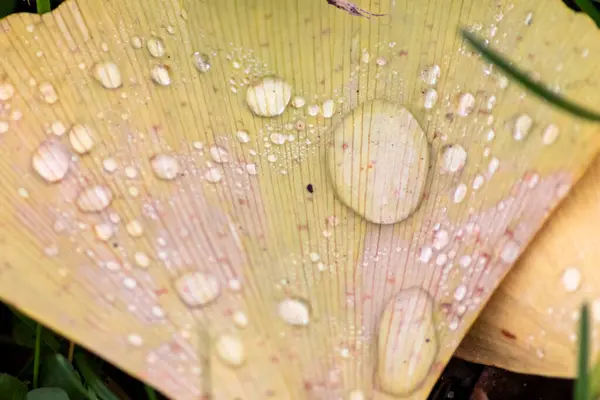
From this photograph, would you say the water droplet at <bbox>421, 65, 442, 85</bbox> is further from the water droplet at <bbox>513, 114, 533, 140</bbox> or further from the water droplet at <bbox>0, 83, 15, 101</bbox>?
the water droplet at <bbox>0, 83, 15, 101</bbox>

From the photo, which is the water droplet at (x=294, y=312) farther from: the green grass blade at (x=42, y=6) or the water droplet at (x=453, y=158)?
the green grass blade at (x=42, y=6)

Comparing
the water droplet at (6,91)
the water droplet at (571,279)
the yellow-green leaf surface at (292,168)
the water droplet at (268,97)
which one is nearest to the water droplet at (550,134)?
the yellow-green leaf surface at (292,168)

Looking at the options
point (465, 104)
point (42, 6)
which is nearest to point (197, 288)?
point (465, 104)

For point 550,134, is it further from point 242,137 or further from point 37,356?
point 37,356

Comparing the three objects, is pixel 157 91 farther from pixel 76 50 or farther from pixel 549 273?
pixel 549 273

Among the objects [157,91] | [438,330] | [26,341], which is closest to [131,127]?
[157,91]

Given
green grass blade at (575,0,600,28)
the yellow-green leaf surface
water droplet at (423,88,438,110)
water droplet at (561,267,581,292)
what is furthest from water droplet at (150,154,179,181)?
green grass blade at (575,0,600,28)
